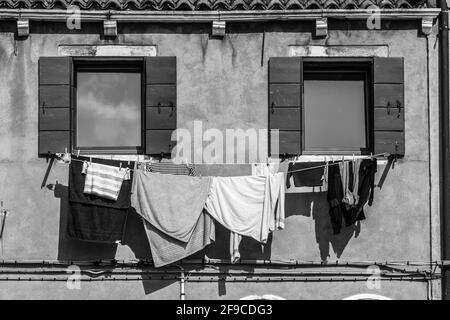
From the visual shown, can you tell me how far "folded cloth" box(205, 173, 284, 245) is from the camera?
61.8 feet

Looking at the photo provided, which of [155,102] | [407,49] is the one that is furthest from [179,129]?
[407,49]

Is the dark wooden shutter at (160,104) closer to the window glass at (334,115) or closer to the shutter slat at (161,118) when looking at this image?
the shutter slat at (161,118)

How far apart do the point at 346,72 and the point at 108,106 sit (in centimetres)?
340

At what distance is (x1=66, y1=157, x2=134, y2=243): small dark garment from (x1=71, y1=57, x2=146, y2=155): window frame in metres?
0.59

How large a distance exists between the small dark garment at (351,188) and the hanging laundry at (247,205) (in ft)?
2.30

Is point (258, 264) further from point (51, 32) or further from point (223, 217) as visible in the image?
point (51, 32)

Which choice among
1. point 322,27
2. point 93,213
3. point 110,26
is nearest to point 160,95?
point 110,26

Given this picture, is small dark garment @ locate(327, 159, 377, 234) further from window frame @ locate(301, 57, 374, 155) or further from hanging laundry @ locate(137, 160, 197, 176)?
hanging laundry @ locate(137, 160, 197, 176)

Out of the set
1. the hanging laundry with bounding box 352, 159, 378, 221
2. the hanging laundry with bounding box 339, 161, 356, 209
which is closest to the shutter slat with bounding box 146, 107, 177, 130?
the hanging laundry with bounding box 339, 161, 356, 209

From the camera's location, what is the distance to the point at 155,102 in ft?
63.5

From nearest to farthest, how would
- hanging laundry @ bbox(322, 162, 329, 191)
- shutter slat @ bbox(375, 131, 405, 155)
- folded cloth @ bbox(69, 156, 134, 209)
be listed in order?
folded cloth @ bbox(69, 156, 134, 209) < hanging laundry @ bbox(322, 162, 329, 191) < shutter slat @ bbox(375, 131, 405, 155)

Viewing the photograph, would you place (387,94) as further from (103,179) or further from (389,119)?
(103,179)

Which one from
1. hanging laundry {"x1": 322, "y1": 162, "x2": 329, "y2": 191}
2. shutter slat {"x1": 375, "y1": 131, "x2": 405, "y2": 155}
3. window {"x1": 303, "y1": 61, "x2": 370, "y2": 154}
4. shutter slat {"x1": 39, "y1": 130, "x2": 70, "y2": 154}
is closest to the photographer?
hanging laundry {"x1": 322, "y1": 162, "x2": 329, "y2": 191}

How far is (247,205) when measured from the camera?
18.9m
